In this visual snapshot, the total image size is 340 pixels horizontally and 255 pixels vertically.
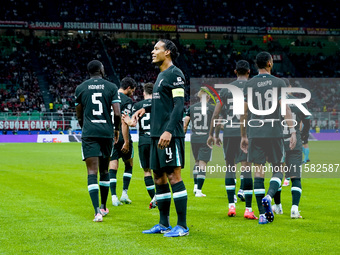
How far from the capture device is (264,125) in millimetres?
7996

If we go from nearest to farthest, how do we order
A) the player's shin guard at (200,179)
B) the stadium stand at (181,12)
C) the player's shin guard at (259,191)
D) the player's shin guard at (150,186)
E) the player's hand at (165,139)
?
1. the player's hand at (165,139)
2. the player's shin guard at (259,191)
3. the player's shin guard at (150,186)
4. the player's shin guard at (200,179)
5. the stadium stand at (181,12)

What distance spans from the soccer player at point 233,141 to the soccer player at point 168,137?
5.93ft

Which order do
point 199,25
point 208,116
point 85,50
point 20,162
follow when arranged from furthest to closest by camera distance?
Result: point 199,25 → point 85,50 → point 20,162 → point 208,116

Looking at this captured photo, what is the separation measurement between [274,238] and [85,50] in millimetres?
48595

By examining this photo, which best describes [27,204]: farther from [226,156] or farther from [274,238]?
[274,238]

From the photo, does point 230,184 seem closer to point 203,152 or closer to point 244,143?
point 244,143

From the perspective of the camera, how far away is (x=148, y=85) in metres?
9.72

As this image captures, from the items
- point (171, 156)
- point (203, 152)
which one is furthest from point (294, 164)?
point (203, 152)

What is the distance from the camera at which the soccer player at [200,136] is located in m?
11.2

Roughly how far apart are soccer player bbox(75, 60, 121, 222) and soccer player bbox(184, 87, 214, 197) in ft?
8.99

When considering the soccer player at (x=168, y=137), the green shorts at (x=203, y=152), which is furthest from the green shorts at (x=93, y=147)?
the green shorts at (x=203, y=152)

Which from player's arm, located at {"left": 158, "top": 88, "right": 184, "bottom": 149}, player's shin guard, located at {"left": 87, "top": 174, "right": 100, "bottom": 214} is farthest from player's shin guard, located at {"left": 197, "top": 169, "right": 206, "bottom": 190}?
player's arm, located at {"left": 158, "top": 88, "right": 184, "bottom": 149}

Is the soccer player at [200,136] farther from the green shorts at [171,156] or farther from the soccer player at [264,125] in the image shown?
the green shorts at [171,156]

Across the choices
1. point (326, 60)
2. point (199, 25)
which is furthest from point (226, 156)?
point (326, 60)
